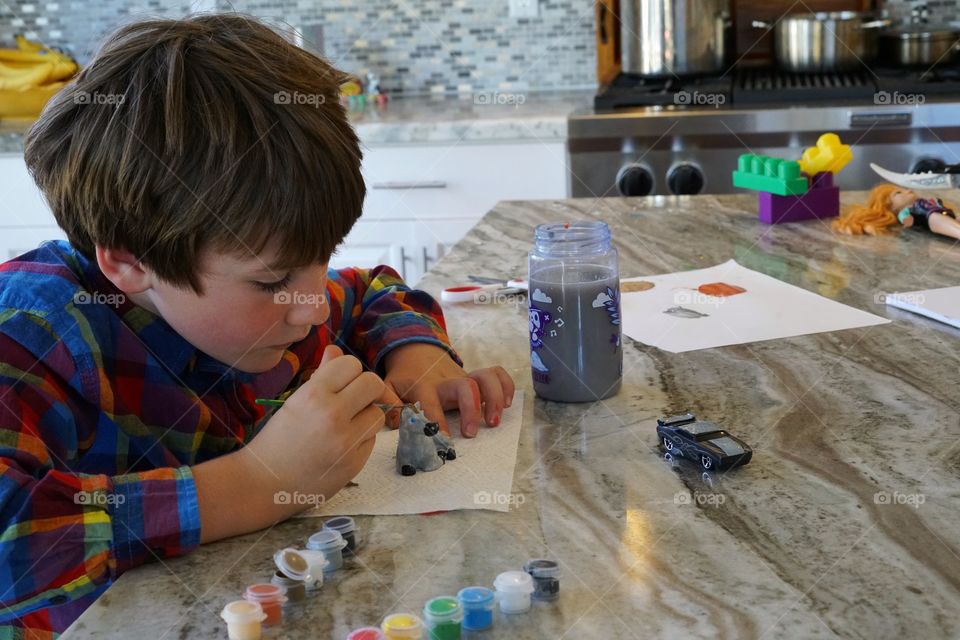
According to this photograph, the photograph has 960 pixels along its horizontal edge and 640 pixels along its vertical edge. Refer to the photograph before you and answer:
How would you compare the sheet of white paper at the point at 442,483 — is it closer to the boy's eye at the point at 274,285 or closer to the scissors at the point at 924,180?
the boy's eye at the point at 274,285

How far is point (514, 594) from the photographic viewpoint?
726 millimetres

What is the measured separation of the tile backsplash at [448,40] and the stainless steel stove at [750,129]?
0.59 meters

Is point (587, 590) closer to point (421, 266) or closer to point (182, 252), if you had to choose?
point (182, 252)

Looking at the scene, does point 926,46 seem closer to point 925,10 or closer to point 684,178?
point 925,10

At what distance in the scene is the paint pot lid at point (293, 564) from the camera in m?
0.76

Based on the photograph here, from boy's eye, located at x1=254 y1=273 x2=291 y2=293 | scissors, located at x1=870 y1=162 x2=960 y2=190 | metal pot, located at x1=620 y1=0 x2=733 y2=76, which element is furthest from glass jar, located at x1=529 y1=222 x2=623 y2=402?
metal pot, located at x1=620 y1=0 x2=733 y2=76

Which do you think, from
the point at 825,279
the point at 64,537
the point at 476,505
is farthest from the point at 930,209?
the point at 64,537

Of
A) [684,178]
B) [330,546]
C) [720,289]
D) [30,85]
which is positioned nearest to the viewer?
[330,546]

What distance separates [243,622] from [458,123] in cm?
218

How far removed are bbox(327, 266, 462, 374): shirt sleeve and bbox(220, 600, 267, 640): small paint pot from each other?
54 centimetres

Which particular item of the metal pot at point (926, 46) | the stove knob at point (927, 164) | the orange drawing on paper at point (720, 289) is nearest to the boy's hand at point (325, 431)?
the orange drawing on paper at point (720, 289)

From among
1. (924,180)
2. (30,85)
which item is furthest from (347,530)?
(30,85)

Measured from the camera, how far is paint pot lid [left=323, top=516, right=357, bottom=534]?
839mm

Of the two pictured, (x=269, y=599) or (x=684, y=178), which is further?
(x=684, y=178)
